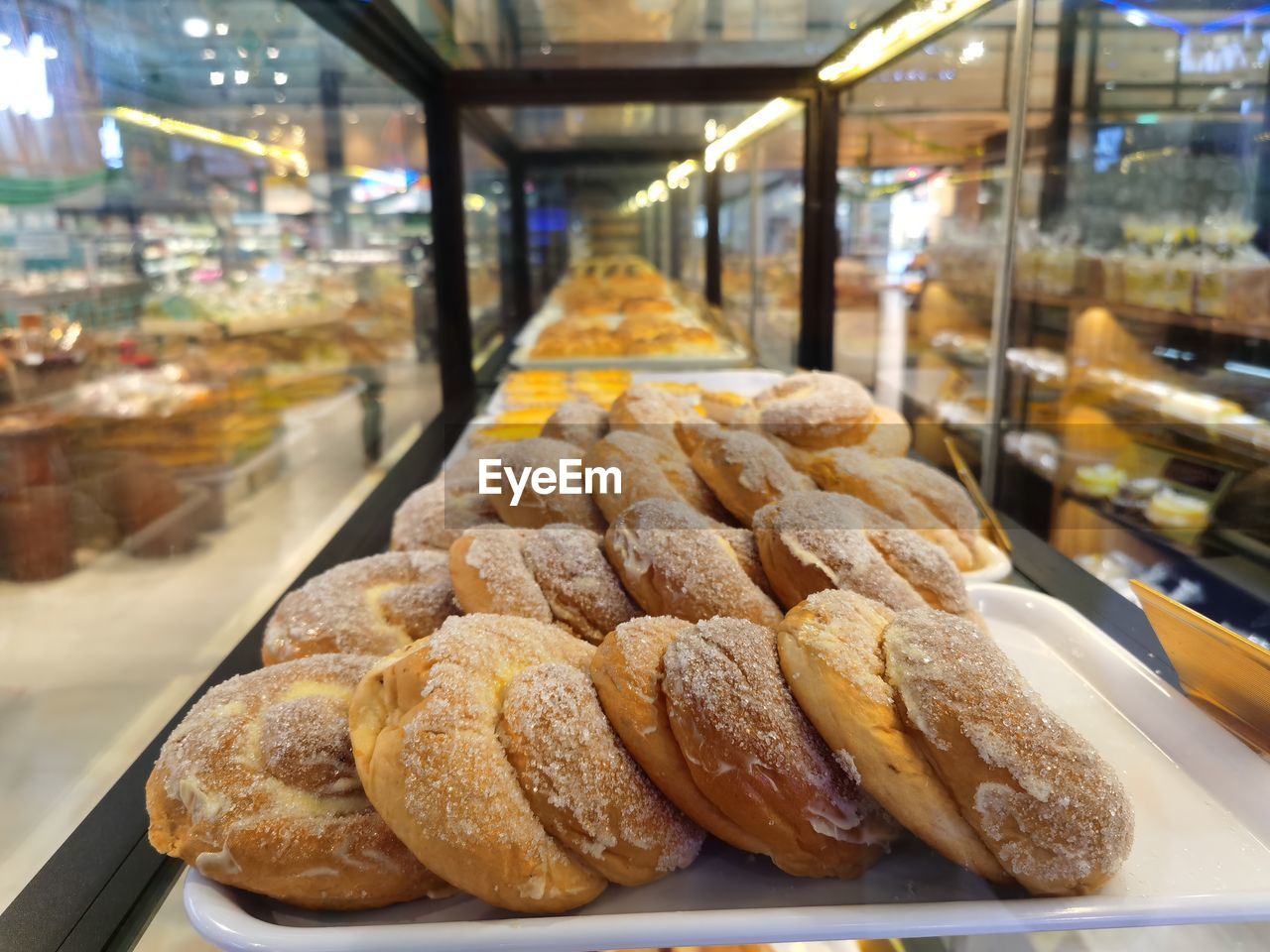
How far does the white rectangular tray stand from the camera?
0.62 metres

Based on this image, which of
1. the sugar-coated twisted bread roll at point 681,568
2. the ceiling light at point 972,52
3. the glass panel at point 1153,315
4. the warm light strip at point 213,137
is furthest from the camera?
the glass panel at point 1153,315

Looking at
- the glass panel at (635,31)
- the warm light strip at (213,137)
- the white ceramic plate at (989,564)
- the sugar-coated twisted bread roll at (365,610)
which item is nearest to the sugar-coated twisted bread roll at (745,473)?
the white ceramic plate at (989,564)

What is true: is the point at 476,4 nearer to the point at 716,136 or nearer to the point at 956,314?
the point at 716,136

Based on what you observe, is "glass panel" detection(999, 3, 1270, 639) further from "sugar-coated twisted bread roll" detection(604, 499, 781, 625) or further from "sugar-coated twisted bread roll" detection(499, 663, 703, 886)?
"sugar-coated twisted bread roll" detection(499, 663, 703, 886)

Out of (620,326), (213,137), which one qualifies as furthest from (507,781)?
(620,326)

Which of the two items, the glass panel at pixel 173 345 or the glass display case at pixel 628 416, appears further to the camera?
the glass panel at pixel 173 345

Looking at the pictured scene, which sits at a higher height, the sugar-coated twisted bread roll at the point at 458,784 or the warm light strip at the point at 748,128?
the warm light strip at the point at 748,128

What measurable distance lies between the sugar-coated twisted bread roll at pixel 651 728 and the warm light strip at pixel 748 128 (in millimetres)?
2223

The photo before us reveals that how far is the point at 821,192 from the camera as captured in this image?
8.45 ft

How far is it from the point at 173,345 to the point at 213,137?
1.85ft

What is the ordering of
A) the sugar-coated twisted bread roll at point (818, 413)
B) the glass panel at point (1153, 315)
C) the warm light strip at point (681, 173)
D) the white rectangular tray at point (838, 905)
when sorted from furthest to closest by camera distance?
the warm light strip at point (681, 173) < the glass panel at point (1153, 315) < the sugar-coated twisted bread roll at point (818, 413) < the white rectangular tray at point (838, 905)

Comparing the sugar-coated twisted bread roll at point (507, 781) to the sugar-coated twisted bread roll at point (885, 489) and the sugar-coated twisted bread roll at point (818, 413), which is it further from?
the sugar-coated twisted bread roll at point (818, 413)

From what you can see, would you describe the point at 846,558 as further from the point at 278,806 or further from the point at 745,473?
the point at 278,806

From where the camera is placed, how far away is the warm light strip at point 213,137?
171 cm
